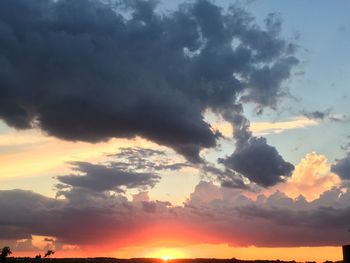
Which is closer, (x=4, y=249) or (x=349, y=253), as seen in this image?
(x=349, y=253)

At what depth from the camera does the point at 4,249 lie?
192 m

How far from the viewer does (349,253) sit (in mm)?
90875

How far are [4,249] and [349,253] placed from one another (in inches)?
5318
